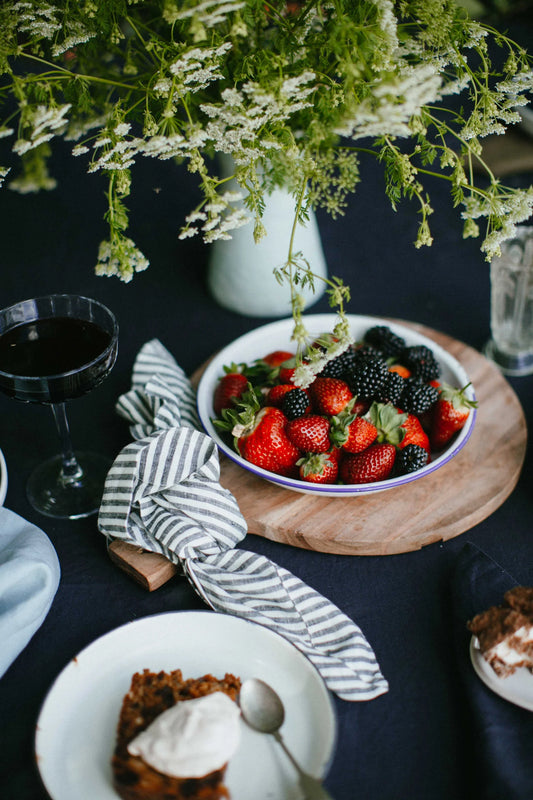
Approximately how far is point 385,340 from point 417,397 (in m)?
0.18

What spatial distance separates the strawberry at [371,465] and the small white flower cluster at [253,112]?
18.7 inches

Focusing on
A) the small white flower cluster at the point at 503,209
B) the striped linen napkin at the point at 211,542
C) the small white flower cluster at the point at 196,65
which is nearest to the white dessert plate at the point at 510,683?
the striped linen napkin at the point at 211,542

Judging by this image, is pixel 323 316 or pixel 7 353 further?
pixel 323 316

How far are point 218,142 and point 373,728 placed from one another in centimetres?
79

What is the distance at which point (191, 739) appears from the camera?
0.75 meters

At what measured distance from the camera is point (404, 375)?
4.14ft

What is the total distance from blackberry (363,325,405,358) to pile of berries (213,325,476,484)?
1.8 inches

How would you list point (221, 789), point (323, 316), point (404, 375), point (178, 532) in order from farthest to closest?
point (323, 316) < point (404, 375) < point (178, 532) < point (221, 789)

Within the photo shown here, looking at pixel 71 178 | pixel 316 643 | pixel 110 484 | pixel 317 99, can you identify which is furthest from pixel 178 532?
pixel 71 178

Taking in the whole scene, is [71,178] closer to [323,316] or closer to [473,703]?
[323,316]

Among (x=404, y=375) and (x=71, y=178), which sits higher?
(x=71, y=178)

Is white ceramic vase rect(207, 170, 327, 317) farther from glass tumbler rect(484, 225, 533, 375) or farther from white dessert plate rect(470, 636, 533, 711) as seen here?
white dessert plate rect(470, 636, 533, 711)

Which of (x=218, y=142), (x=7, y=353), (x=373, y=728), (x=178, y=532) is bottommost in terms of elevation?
(x=373, y=728)

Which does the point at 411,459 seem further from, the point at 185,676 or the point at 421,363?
the point at 185,676
